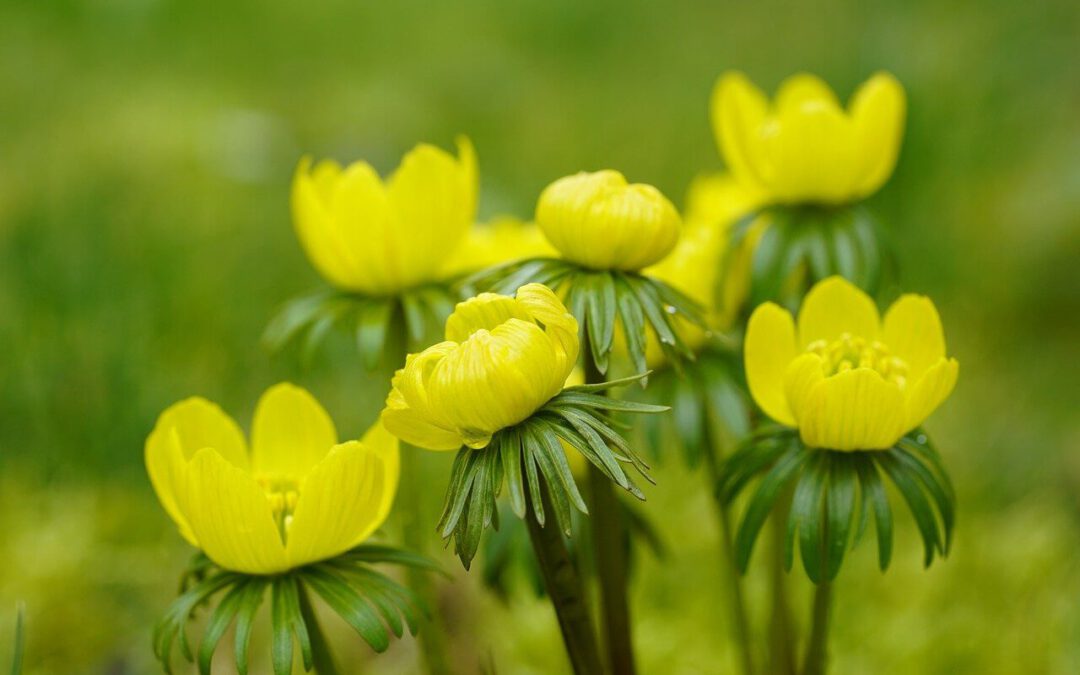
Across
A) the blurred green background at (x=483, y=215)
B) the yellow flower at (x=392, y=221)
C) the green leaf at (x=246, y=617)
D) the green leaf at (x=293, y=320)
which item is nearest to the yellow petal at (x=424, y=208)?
the yellow flower at (x=392, y=221)

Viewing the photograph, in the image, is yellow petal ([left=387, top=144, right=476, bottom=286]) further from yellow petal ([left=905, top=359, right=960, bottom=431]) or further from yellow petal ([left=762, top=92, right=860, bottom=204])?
yellow petal ([left=905, top=359, right=960, bottom=431])

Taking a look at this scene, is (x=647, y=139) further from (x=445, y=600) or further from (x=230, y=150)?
(x=445, y=600)

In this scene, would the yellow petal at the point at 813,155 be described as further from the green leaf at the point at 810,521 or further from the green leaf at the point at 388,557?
the green leaf at the point at 388,557

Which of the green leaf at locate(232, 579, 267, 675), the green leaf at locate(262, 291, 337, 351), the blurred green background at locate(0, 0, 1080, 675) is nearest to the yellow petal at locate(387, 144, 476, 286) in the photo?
the green leaf at locate(262, 291, 337, 351)

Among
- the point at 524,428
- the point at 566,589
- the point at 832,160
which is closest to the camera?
the point at 524,428

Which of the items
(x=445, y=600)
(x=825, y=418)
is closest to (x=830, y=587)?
(x=825, y=418)

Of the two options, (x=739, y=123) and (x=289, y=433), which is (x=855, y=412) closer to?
(x=739, y=123)

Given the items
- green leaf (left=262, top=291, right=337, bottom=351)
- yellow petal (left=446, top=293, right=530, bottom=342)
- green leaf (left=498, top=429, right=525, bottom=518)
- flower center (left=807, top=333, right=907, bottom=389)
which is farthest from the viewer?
green leaf (left=262, top=291, right=337, bottom=351)

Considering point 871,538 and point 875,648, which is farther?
point 871,538
